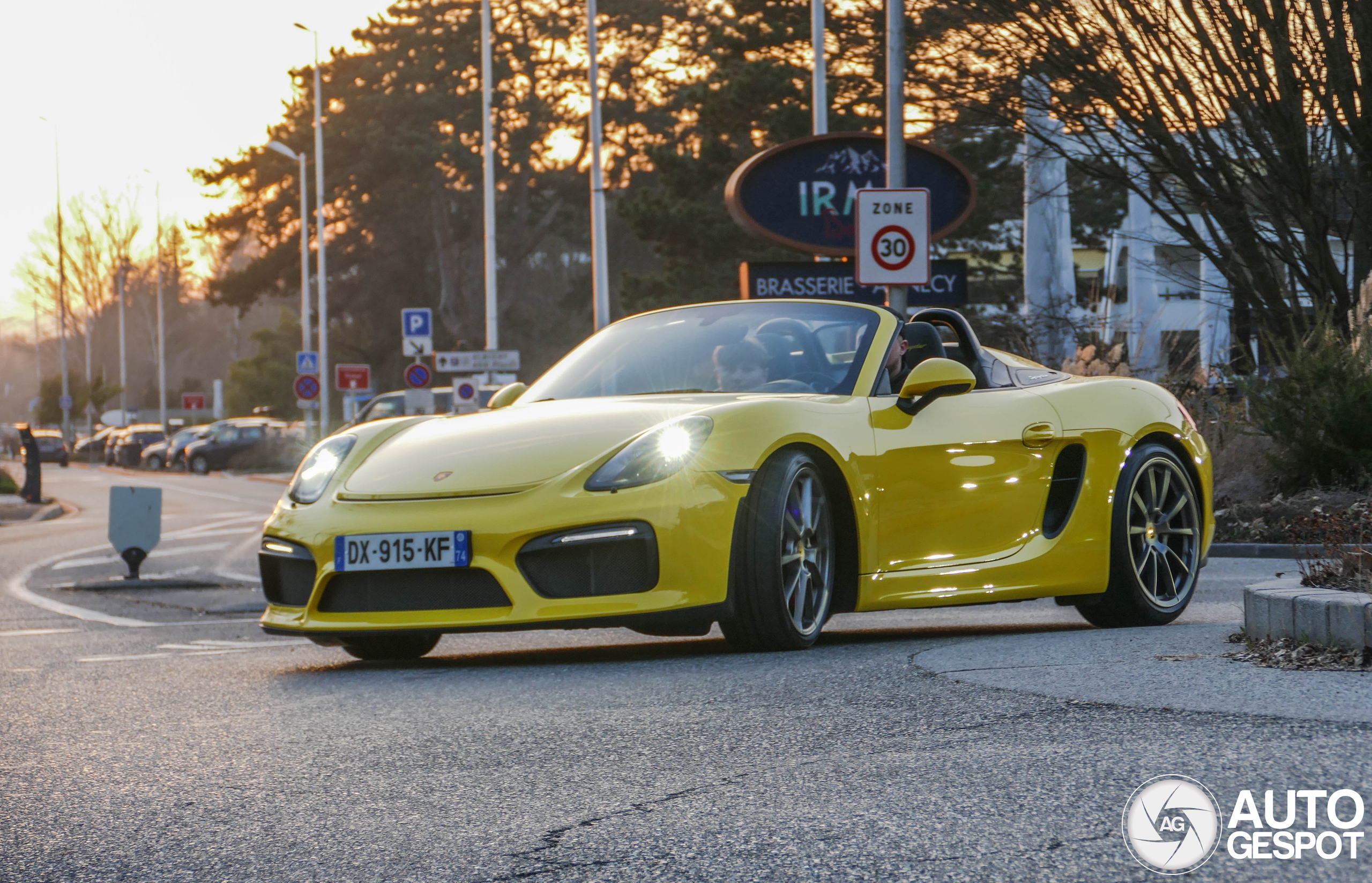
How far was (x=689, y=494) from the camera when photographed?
5.36 m

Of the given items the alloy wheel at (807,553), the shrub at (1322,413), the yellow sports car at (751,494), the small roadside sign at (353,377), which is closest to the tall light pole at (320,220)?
the small roadside sign at (353,377)

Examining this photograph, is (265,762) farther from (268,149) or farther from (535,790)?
(268,149)

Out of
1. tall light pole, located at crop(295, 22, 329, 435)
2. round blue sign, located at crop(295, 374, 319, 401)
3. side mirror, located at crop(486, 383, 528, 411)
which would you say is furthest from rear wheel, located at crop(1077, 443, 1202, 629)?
tall light pole, located at crop(295, 22, 329, 435)

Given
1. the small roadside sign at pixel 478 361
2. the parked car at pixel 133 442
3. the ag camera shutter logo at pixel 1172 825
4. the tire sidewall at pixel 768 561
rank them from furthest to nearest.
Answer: the parked car at pixel 133 442
the small roadside sign at pixel 478 361
the tire sidewall at pixel 768 561
the ag camera shutter logo at pixel 1172 825

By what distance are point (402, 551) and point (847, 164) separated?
14453 mm

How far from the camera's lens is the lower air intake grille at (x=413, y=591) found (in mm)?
5395

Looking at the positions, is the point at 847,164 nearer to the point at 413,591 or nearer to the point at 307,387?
the point at 413,591

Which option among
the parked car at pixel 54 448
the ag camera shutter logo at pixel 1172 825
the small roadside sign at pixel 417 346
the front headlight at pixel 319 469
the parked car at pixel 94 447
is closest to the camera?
the ag camera shutter logo at pixel 1172 825

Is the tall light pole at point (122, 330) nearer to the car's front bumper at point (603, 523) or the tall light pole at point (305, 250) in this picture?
the tall light pole at point (305, 250)

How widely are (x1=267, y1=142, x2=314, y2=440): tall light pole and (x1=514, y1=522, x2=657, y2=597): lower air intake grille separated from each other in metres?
42.5

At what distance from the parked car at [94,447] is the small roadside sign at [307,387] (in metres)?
29.4

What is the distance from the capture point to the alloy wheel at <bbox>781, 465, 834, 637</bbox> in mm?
5582

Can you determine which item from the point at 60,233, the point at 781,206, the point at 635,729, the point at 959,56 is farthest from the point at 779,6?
the point at 60,233

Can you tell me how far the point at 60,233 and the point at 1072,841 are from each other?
254 ft
